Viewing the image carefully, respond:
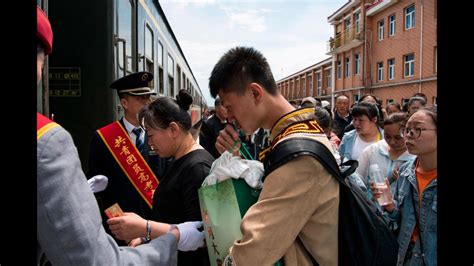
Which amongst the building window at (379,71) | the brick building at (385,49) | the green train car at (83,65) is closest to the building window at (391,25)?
the brick building at (385,49)

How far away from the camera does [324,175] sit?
116 cm

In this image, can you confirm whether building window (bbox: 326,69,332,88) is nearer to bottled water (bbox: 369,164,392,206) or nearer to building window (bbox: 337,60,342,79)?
building window (bbox: 337,60,342,79)

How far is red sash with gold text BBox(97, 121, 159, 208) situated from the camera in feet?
9.52

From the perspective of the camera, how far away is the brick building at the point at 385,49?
61.6 feet

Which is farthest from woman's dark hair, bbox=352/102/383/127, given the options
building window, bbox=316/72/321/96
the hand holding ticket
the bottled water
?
building window, bbox=316/72/321/96

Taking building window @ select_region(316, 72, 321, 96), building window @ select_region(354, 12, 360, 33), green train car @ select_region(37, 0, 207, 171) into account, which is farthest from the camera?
building window @ select_region(316, 72, 321, 96)

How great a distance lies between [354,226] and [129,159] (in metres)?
2.16

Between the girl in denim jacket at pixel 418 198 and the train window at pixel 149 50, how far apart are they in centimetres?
308

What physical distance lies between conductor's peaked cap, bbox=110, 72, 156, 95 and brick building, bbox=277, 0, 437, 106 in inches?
657

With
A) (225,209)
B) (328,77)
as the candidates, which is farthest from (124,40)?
(328,77)

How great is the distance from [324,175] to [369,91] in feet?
84.1

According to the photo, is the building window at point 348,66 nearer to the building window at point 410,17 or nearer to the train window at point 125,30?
the building window at point 410,17

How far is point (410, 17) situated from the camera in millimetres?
20391
